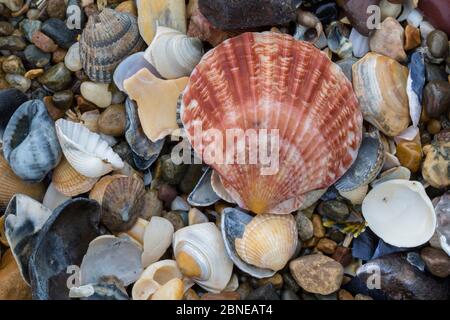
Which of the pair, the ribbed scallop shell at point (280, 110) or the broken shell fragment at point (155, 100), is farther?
the broken shell fragment at point (155, 100)

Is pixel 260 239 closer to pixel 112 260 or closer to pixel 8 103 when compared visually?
pixel 112 260

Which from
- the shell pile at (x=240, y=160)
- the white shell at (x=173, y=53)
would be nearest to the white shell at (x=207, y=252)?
the shell pile at (x=240, y=160)

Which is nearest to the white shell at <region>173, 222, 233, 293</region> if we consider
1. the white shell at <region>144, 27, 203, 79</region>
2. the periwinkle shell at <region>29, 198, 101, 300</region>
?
the periwinkle shell at <region>29, 198, 101, 300</region>

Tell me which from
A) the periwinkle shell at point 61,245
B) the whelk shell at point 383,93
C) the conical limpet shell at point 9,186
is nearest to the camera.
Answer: the periwinkle shell at point 61,245

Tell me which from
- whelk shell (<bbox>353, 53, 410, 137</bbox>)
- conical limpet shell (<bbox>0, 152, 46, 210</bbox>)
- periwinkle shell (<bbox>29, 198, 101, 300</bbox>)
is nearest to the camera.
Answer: periwinkle shell (<bbox>29, 198, 101, 300</bbox>)

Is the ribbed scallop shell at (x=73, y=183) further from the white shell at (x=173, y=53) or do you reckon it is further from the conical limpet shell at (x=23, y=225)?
the white shell at (x=173, y=53)

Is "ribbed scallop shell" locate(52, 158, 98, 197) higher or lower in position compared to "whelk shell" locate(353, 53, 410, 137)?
lower

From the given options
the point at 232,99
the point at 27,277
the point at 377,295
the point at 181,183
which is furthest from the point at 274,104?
the point at 27,277

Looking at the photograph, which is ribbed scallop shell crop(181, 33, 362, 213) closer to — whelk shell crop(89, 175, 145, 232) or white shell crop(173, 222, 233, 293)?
white shell crop(173, 222, 233, 293)
